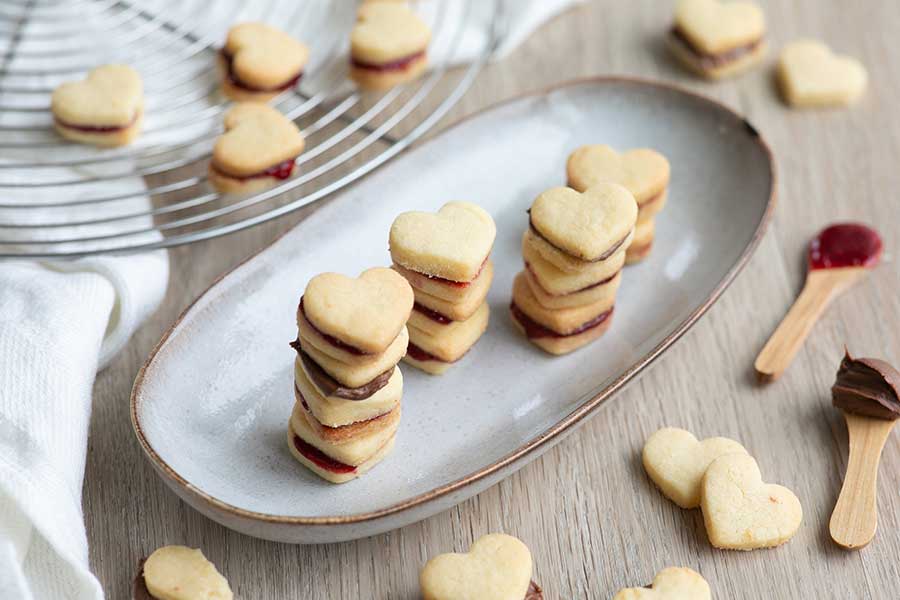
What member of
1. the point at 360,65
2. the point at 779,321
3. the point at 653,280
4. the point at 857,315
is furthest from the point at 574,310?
the point at 360,65

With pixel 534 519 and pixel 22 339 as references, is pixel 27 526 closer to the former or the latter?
pixel 22 339

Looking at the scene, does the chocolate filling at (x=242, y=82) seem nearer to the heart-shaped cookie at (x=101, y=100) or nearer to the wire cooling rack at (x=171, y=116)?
the wire cooling rack at (x=171, y=116)

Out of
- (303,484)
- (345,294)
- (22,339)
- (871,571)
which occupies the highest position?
(345,294)

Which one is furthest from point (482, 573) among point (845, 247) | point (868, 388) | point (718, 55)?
point (718, 55)

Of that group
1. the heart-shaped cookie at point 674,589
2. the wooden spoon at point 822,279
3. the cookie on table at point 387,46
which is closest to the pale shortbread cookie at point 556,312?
the wooden spoon at point 822,279

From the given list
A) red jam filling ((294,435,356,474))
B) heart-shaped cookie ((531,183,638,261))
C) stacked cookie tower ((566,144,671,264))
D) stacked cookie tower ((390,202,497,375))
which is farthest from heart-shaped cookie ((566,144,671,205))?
red jam filling ((294,435,356,474))

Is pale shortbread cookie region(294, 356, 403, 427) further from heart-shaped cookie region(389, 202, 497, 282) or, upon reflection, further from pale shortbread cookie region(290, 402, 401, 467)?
heart-shaped cookie region(389, 202, 497, 282)
